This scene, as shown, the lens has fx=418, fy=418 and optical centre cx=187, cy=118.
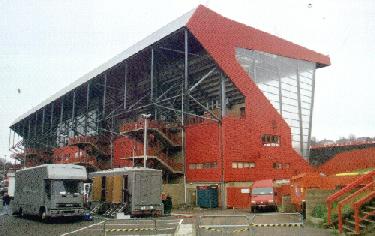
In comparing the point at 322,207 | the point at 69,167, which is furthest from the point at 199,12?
the point at 322,207

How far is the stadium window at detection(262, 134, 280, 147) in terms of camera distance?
1779 inches

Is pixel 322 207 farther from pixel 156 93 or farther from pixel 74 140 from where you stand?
pixel 74 140

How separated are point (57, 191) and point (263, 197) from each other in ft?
50.4

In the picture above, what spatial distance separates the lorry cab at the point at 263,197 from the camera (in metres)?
31.7

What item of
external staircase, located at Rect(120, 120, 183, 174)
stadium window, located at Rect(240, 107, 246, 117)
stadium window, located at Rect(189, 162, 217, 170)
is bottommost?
stadium window, located at Rect(189, 162, 217, 170)

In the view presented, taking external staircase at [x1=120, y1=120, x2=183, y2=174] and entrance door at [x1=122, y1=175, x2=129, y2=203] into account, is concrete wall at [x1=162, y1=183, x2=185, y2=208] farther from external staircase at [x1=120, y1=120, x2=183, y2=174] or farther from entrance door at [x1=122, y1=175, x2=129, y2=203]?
entrance door at [x1=122, y1=175, x2=129, y2=203]

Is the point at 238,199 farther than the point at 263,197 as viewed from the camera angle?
Yes

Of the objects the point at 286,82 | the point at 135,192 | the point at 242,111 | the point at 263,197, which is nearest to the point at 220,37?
the point at 242,111

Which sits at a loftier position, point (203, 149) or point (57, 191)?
point (203, 149)

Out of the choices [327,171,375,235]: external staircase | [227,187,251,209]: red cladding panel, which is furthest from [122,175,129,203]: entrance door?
[327,171,375,235]: external staircase

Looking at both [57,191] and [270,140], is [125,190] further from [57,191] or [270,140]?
[270,140]

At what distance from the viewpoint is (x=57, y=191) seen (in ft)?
83.4

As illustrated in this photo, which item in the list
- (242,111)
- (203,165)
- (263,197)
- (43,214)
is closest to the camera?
(43,214)

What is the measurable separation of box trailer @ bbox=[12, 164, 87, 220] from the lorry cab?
13.3 meters
